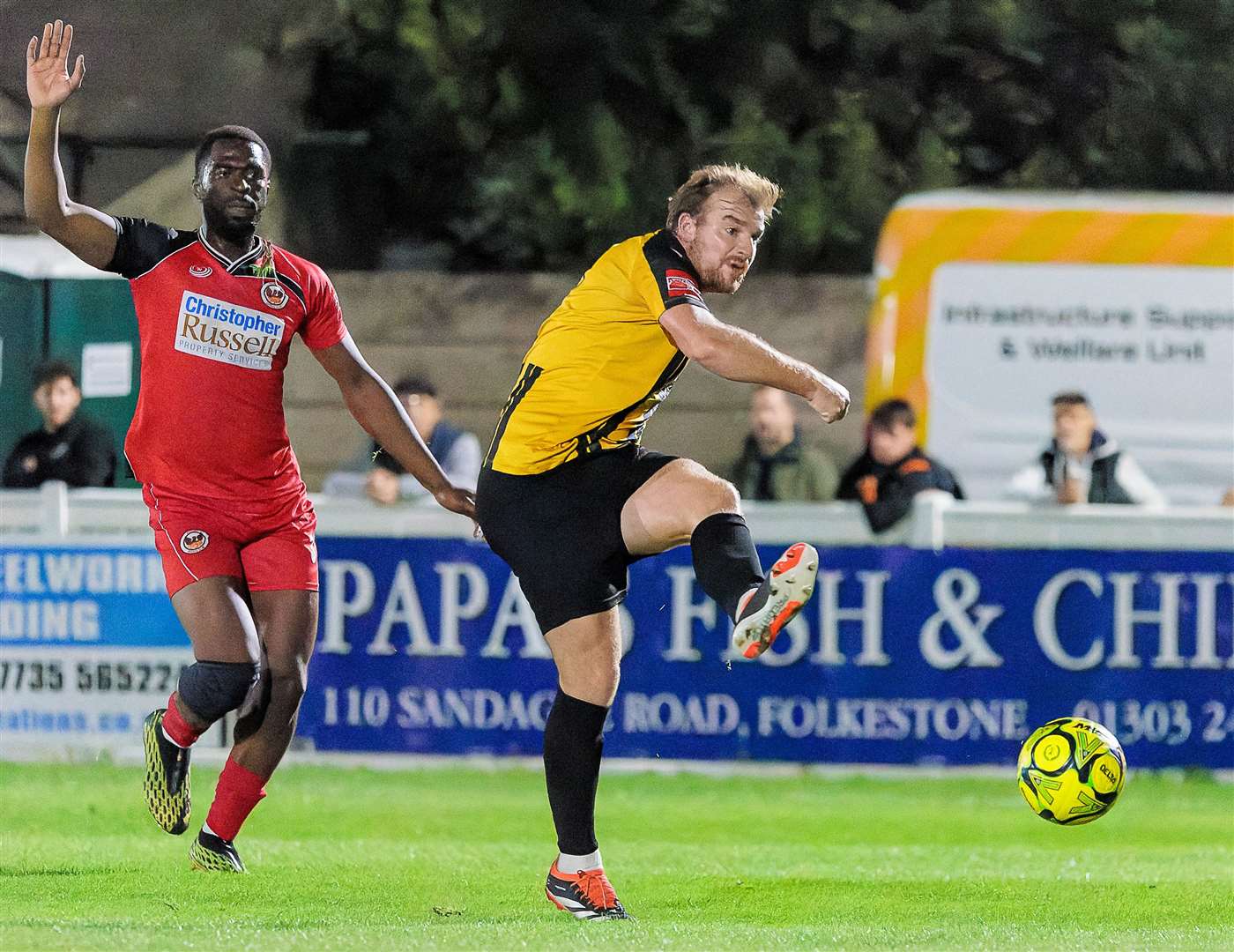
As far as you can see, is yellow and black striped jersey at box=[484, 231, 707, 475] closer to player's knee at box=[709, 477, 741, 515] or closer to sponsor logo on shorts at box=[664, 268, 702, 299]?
sponsor logo on shorts at box=[664, 268, 702, 299]

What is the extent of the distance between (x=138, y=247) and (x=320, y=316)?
1.90ft

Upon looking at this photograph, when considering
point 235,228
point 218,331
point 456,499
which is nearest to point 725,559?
point 456,499

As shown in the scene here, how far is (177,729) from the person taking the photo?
606 centimetres

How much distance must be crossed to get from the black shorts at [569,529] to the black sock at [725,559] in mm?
228

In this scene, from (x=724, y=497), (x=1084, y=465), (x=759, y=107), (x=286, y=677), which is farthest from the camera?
(x=759, y=107)

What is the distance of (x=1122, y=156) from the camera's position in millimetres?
14953

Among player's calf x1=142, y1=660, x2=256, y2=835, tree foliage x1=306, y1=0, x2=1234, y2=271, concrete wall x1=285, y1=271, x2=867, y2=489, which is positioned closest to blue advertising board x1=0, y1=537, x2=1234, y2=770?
player's calf x1=142, y1=660, x2=256, y2=835

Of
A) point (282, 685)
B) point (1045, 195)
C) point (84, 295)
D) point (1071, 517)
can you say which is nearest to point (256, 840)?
point (282, 685)

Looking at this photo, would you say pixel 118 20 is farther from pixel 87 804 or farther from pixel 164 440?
pixel 164 440

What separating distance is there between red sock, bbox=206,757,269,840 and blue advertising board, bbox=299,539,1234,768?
10.4 ft

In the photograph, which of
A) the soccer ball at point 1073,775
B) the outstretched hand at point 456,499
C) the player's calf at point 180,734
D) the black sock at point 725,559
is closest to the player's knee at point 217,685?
the player's calf at point 180,734

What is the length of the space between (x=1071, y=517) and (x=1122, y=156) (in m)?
6.10

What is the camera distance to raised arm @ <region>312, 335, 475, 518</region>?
20.7 feet

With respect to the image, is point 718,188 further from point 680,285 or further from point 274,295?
point 274,295
